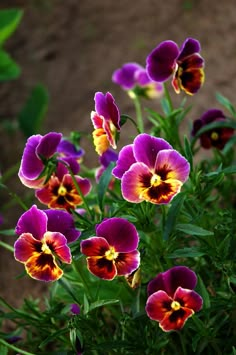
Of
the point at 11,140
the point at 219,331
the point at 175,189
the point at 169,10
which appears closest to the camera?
the point at 175,189

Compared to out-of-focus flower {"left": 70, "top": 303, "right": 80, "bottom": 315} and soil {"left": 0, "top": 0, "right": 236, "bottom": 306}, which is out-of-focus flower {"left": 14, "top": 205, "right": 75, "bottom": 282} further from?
soil {"left": 0, "top": 0, "right": 236, "bottom": 306}

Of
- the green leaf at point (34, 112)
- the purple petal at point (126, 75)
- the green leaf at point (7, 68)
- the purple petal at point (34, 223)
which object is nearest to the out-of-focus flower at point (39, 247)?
the purple petal at point (34, 223)

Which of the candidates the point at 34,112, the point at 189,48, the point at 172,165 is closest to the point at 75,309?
the point at 172,165

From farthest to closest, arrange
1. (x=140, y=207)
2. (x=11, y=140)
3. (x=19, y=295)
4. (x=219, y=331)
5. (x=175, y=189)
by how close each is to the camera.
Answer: (x=11, y=140) < (x=19, y=295) < (x=219, y=331) < (x=140, y=207) < (x=175, y=189)

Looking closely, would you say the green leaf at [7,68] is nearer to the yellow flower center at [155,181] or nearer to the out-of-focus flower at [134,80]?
the out-of-focus flower at [134,80]

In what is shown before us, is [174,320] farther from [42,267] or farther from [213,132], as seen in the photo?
[213,132]

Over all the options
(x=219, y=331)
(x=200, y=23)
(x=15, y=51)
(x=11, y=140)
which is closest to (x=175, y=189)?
(x=219, y=331)

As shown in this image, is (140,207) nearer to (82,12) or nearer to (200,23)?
(200,23)

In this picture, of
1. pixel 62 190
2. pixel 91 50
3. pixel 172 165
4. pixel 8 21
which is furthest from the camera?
pixel 91 50
